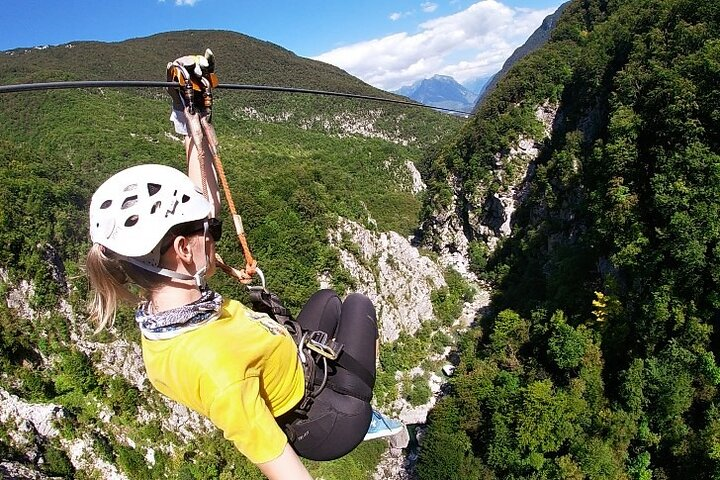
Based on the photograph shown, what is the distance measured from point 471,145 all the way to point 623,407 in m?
34.9

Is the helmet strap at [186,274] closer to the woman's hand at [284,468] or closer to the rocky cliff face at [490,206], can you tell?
the woman's hand at [284,468]

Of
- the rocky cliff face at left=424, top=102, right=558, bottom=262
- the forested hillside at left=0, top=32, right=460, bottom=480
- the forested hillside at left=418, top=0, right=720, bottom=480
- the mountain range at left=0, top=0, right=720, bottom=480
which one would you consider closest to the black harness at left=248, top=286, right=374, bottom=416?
the forested hillside at left=0, top=32, right=460, bottom=480

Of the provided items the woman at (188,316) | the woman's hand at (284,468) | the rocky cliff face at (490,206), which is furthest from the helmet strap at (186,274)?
the rocky cliff face at (490,206)

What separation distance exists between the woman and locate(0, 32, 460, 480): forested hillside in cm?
59

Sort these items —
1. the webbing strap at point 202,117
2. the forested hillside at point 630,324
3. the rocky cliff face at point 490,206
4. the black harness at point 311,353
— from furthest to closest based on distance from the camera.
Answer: the rocky cliff face at point 490,206 < the forested hillside at point 630,324 < the black harness at point 311,353 < the webbing strap at point 202,117

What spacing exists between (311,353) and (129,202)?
1.47m

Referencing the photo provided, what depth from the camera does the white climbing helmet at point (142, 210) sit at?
2.11m

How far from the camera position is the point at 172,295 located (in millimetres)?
2184

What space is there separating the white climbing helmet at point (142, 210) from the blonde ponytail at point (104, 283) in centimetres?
8

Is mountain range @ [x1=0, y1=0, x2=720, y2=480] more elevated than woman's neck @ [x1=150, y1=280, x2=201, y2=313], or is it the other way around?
woman's neck @ [x1=150, y1=280, x2=201, y2=313]

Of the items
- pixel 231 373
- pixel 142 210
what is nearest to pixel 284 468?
pixel 231 373

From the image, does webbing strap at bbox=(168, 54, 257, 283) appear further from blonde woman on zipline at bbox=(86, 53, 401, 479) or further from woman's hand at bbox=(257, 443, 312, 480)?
woman's hand at bbox=(257, 443, 312, 480)

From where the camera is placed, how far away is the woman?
1909 mm

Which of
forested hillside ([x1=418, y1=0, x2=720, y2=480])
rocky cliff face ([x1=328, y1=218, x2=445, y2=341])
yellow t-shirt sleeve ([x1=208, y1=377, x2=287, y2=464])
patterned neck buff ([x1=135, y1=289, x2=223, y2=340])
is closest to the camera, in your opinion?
yellow t-shirt sleeve ([x1=208, y1=377, x2=287, y2=464])
